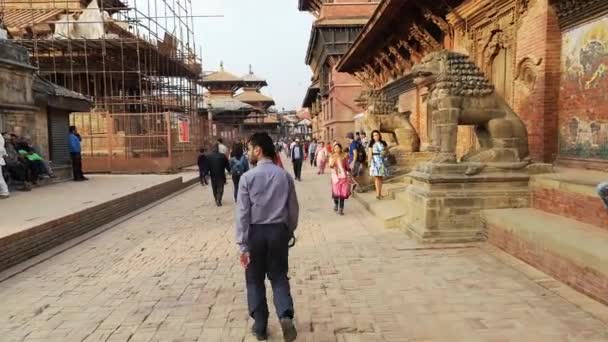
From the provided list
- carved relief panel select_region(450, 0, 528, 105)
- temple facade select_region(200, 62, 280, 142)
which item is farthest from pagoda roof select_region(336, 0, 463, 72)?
temple facade select_region(200, 62, 280, 142)

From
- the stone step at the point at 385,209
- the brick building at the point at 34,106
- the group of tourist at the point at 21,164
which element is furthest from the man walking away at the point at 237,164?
the brick building at the point at 34,106

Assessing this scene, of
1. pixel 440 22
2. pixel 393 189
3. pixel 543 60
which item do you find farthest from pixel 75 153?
pixel 543 60

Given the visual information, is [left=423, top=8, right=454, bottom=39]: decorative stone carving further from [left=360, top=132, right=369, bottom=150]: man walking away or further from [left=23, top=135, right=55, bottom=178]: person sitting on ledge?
[left=23, top=135, right=55, bottom=178]: person sitting on ledge

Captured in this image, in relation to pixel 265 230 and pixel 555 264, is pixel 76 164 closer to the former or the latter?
pixel 265 230

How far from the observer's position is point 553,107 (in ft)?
23.6

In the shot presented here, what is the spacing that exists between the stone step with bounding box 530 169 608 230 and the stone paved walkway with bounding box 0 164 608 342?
1026 mm

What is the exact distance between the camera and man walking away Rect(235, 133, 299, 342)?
3.55 meters

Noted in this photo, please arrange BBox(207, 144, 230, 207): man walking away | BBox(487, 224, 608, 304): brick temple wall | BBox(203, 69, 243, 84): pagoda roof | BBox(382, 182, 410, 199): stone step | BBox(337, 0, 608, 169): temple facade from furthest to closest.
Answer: BBox(203, 69, 243, 84): pagoda roof < BBox(207, 144, 230, 207): man walking away < BBox(382, 182, 410, 199): stone step < BBox(337, 0, 608, 169): temple facade < BBox(487, 224, 608, 304): brick temple wall

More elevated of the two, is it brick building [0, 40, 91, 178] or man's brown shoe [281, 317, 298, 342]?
brick building [0, 40, 91, 178]

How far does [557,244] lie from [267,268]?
3.00 m

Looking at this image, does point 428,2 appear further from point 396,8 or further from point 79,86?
point 79,86

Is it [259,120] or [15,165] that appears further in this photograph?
[259,120]

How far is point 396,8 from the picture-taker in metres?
11.1

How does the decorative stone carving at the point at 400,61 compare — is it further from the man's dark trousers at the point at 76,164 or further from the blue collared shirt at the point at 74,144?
the man's dark trousers at the point at 76,164
